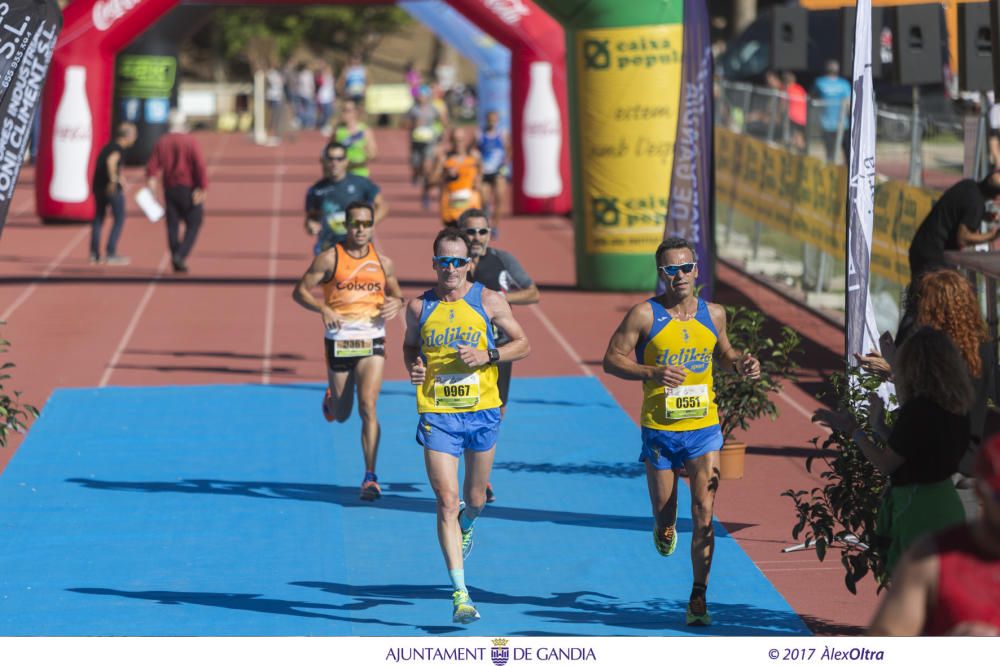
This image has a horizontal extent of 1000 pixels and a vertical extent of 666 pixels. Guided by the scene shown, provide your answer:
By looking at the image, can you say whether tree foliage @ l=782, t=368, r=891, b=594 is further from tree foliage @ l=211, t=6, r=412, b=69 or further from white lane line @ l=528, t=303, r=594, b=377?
tree foliage @ l=211, t=6, r=412, b=69

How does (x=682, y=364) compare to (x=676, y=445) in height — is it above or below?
above

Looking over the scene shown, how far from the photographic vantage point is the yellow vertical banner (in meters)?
18.6

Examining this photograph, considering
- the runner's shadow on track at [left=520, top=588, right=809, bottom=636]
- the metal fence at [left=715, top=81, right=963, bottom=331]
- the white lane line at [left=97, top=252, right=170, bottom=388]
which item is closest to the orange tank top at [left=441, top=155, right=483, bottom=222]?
the white lane line at [left=97, top=252, right=170, bottom=388]

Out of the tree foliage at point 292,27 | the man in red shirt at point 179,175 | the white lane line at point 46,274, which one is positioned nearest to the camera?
the white lane line at point 46,274

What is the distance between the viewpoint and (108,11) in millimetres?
24266

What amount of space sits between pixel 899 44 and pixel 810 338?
118 inches

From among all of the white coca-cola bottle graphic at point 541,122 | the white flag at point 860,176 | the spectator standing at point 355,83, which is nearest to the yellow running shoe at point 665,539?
the white flag at point 860,176

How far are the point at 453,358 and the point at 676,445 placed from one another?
44.6 inches

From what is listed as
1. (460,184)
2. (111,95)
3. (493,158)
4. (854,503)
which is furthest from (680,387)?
(111,95)

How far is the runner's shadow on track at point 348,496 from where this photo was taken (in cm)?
975

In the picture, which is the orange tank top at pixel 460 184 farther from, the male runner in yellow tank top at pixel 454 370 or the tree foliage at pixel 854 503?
the tree foliage at pixel 854 503

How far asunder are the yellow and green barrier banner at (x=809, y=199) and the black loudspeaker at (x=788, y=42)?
1.09 m

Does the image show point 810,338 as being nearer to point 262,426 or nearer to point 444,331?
point 262,426
